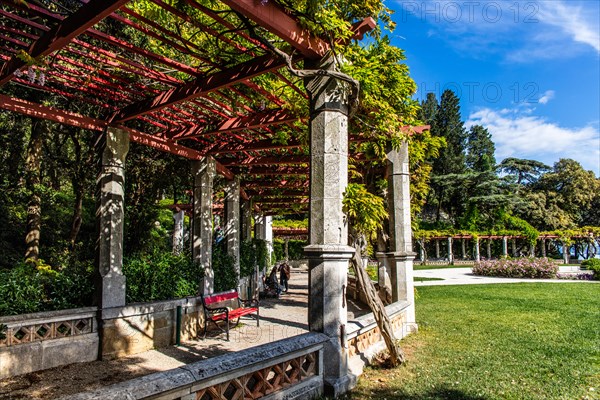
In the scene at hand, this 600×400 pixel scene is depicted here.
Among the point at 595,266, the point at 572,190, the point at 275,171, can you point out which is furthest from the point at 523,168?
the point at 275,171

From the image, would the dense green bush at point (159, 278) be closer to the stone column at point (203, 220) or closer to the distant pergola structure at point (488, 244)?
the stone column at point (203, 220)

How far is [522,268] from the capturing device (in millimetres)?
24672

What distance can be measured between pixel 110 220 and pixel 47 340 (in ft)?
7.32

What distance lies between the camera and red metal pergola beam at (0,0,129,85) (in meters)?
3.94

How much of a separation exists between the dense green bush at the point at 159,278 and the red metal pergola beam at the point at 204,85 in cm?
297

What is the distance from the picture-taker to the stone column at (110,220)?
7258 millimetres

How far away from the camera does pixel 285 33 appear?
170 inches

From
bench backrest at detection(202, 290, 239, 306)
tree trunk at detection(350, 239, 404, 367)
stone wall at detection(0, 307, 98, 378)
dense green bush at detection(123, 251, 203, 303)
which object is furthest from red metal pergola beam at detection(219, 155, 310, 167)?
stone wall at detection(0, 307, 98, 378)

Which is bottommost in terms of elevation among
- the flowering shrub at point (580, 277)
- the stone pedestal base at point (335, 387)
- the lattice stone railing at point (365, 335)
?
the flowering shrub at point (580, 277)

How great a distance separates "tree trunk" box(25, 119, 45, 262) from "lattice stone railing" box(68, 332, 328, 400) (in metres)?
8.91

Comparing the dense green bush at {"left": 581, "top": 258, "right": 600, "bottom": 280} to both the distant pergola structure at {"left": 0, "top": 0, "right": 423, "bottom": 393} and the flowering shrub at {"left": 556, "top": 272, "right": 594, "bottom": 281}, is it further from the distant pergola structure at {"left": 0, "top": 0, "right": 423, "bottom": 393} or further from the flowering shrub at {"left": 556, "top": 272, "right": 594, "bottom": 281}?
the distant pergola structure at {"left": 0, "top": 0, "right": 423, "bottom": 393}

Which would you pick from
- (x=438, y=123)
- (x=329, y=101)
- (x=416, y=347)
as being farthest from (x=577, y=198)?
(x=329, y=101)

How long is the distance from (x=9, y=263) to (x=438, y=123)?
196ft

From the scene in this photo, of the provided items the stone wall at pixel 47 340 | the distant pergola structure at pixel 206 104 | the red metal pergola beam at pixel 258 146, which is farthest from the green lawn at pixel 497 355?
the red metal pergola beam at pixel 258 146
